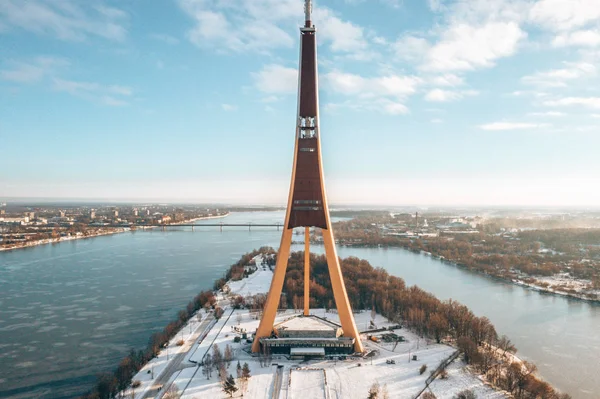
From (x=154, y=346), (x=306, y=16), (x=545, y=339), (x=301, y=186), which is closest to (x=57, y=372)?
(x=154, y=346)

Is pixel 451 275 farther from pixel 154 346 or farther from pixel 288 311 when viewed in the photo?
pixel 154 346

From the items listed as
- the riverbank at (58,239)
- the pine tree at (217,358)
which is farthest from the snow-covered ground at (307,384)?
the riverbank at (58,239)

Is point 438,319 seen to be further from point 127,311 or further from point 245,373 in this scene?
point 127,311

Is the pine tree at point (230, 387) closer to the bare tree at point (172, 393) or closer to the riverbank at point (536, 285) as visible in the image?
the bare tree at point (172, 393)

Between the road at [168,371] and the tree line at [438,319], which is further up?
the tree line at [438,319]

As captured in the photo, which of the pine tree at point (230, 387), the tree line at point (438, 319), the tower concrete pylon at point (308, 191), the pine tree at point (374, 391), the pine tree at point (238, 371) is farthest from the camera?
the tower concrete pylon at point (308, 191)

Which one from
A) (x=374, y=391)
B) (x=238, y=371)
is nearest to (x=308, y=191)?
(x=238, y=371)

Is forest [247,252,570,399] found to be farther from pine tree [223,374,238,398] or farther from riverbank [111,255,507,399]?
pine tree [223,374,238,398]
